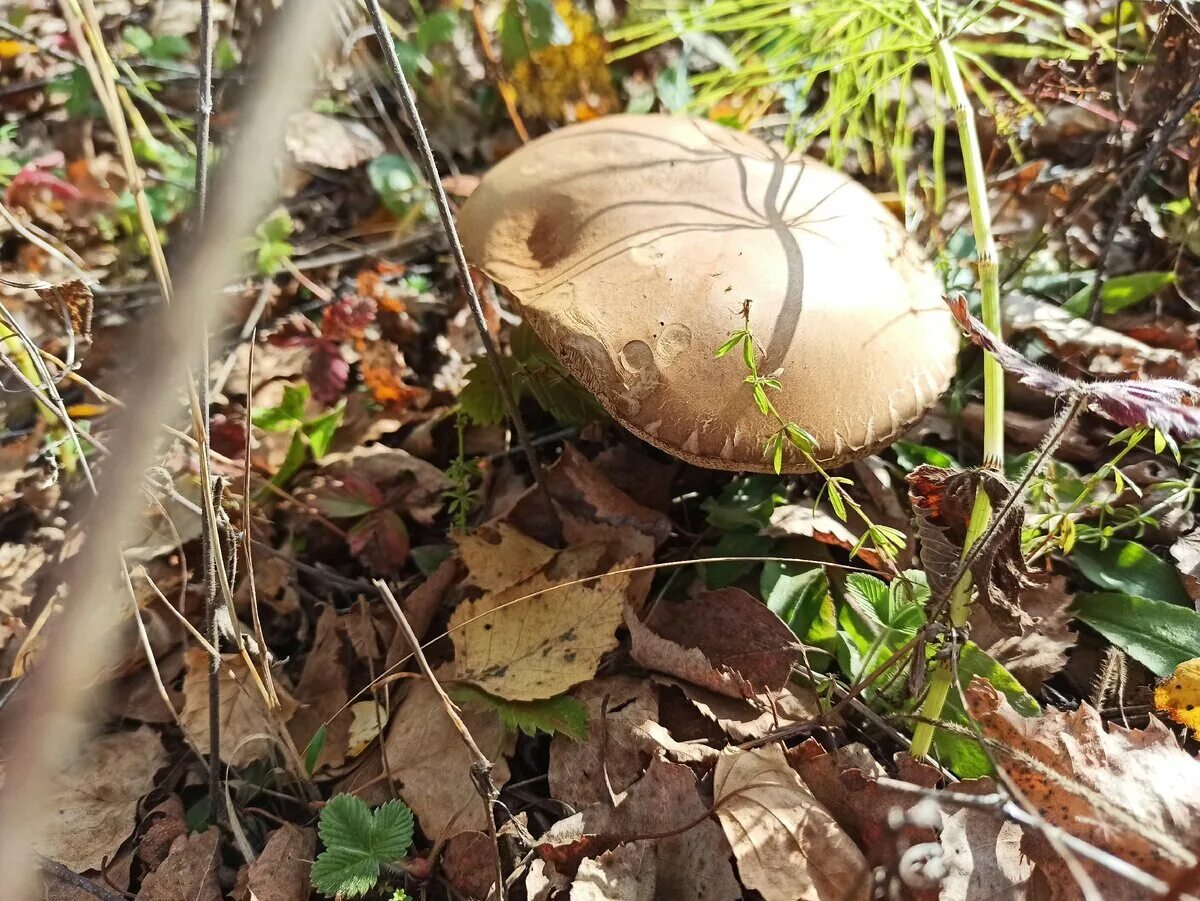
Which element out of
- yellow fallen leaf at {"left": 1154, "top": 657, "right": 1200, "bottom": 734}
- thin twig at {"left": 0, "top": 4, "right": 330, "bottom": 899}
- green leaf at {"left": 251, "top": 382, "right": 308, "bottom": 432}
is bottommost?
yellow fallen leaf at {"left": 1154, "top": 657, "right": 1200, "bottom": 734}

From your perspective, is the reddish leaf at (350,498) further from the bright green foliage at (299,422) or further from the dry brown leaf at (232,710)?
the dry brown leaf at (232,710)

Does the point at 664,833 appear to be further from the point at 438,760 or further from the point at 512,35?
the point at 512,35

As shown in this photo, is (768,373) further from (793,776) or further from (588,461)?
(793,776)

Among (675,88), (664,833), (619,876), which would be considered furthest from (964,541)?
(675,88)

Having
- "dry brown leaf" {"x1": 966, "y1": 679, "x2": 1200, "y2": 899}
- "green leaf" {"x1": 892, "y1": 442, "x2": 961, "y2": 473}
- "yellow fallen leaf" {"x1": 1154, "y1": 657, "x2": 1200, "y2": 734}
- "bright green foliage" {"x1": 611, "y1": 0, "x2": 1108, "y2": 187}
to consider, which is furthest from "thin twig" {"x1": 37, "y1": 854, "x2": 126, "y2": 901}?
"bright green foliage" {"x1": 611, "y1": 0, "x2": 1108, "y2": 187}

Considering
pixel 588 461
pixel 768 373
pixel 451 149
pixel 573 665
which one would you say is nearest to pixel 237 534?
pixel 573 665

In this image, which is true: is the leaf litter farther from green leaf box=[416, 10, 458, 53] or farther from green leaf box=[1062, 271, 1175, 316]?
green leaf box=[416, 10, 458, 53]
